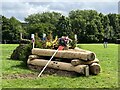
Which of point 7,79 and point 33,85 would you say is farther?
point 7,79

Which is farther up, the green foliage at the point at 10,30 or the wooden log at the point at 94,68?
the green foliage at the point at 10,30

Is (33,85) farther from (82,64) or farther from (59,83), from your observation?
(82,64)

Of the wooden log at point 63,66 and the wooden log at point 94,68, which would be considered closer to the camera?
the wooden log at point 63,66

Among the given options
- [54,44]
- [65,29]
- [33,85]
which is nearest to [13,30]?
[65,29]

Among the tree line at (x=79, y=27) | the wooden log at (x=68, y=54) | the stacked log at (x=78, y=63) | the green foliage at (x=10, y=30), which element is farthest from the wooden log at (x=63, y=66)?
the green foliage at (x=10, y=30)

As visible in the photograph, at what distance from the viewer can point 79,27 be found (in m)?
78.7

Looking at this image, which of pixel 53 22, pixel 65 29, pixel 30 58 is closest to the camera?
pixel 30 58

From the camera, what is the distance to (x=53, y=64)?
10.8 metres

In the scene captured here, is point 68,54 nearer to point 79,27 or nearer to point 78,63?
point 78,63

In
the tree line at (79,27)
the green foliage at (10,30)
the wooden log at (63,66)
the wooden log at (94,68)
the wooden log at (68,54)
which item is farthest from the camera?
the green foliage at (10,30)

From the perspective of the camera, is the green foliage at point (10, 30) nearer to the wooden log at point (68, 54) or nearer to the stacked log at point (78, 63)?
the wooden log at point (68, 54)

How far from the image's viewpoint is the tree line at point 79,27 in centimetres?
7612

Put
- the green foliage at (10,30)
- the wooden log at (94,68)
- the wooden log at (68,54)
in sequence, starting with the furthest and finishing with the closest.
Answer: the green foliage at (10,30) → the wooden log at (94,68) → the wooden log at (68,54)

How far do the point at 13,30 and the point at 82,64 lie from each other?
7066 centimetres
